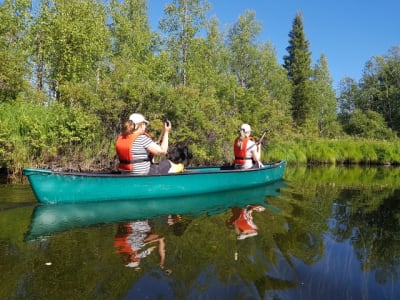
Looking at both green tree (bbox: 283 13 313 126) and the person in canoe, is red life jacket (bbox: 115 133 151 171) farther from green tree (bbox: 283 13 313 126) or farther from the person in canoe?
green tree (bbox: 283 13 313 126)

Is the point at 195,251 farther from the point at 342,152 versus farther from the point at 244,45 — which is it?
the point at 244,45

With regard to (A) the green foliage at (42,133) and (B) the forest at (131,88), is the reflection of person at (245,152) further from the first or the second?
(A) the green foliage at (42,133)

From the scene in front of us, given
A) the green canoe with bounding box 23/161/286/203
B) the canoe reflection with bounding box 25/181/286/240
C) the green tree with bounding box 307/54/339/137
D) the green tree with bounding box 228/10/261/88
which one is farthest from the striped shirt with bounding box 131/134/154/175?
the green tree with bounding box 307/54/339/137

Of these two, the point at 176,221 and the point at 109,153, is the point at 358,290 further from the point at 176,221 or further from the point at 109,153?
the point at 109,153

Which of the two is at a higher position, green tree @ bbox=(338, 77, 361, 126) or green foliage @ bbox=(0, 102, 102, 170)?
green tree @ bbox=(338, 77, 361, 126)

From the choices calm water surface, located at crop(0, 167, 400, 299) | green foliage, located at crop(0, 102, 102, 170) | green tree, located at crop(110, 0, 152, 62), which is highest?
green tree, located at crop(110, 0, 152, 62)

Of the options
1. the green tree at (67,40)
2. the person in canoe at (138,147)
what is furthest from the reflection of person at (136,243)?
the green tree at (67,40)

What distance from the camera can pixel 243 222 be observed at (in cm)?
592

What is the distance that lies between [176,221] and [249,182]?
447 cm

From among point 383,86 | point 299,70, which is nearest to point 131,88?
point 299,70

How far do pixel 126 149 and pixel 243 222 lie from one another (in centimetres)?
262

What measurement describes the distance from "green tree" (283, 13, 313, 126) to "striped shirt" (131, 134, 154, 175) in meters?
31.6

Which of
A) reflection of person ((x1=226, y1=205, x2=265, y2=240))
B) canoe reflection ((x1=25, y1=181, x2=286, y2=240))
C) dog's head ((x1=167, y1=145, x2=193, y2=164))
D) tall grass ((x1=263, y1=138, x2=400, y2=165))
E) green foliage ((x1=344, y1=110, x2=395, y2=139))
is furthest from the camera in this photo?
green foliage ((x1=344, y1=110, x2=395, y2=139))

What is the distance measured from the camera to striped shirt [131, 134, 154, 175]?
7.02m
